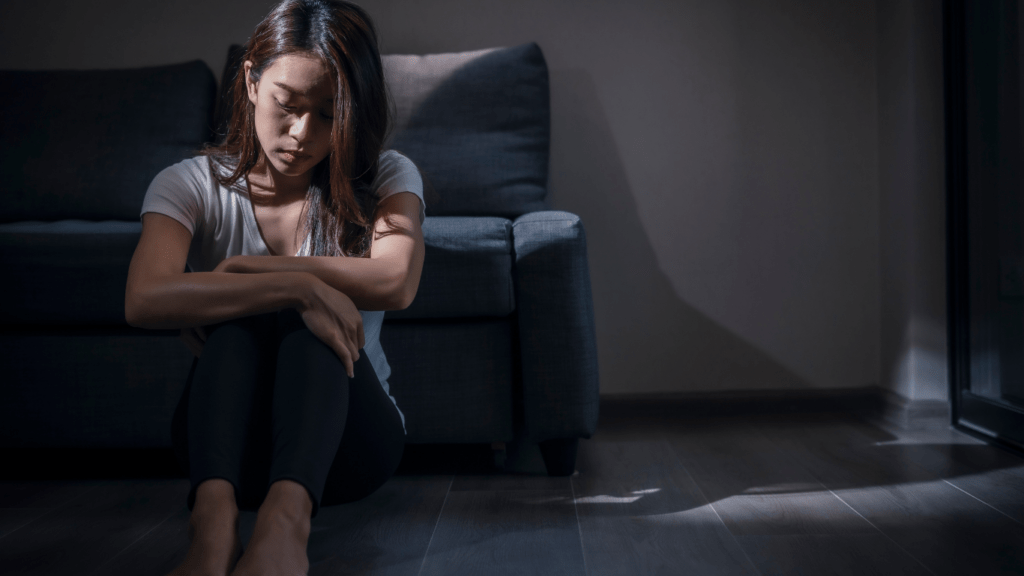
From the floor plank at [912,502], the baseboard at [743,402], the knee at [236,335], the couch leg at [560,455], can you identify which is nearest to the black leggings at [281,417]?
the knee at [236,335]

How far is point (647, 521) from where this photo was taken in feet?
3.54

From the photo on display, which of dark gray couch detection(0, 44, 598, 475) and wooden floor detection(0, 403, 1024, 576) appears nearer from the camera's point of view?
wooden floor detection(0, 403, 1024, 576)

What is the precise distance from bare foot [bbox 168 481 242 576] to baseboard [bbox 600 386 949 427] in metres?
1.39

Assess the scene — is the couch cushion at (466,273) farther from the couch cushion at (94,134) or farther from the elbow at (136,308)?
the couch cushion at (94,134)

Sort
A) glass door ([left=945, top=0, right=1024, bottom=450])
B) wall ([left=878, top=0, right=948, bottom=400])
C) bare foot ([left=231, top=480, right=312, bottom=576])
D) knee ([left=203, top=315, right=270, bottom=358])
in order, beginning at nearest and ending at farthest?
bare foot ([left=231, top=480, right=312, bottom=576]), knee ([left=203, top=315, right=270, bottom=358]), glass door ([left=945, top=0, right=1024, bottom=450]), wall ([left=878, top=0, right=948, bottom=400])

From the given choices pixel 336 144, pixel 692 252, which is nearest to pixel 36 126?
pixel 336 144

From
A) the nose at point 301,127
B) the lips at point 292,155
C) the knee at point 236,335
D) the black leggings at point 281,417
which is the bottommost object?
the black leggings at point 281,417

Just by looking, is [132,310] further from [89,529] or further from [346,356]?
[89,529]

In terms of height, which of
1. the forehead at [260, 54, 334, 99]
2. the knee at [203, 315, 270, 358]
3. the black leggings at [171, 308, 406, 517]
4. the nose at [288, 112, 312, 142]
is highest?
the forehead at [260, 54, 334, 99]

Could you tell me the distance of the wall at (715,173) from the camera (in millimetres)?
1968

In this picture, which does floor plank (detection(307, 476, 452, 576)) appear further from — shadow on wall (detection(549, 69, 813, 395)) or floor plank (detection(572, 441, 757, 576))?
shadow on wall (detection(549, 69, 813, 395))

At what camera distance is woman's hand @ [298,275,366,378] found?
2.73ft

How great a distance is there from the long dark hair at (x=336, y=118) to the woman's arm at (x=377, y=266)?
45 millimetres

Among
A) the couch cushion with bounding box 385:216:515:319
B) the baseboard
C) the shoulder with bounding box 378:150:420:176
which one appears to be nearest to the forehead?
the shoulder with bounding box 378:150:420:176
